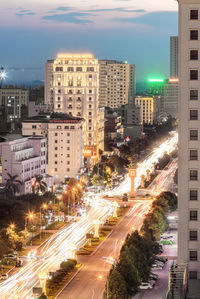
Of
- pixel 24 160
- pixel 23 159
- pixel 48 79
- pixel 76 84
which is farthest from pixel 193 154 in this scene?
pixel 48 79

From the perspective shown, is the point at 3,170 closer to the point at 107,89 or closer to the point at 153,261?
the point at 153,261

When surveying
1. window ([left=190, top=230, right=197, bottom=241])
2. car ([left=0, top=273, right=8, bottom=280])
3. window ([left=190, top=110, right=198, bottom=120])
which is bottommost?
car ([left=0, top=273, right=8, bottom=280])

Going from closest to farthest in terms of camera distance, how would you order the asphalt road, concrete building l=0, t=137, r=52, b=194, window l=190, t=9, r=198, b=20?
window l=190, t=9, r=198, b=20
the asphalt road
concrete building l=0, t=137, r=52, b=194

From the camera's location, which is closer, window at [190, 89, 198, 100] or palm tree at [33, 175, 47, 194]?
window at [190, 89, 198, 100]

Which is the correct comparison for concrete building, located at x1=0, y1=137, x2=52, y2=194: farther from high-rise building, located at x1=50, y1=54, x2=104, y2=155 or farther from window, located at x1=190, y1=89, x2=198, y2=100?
window, located at x1=190, y1=89, x2=198, y2=100

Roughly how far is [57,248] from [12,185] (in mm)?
20440

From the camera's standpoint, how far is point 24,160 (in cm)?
8144

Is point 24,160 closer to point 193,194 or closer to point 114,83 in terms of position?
point 193,194

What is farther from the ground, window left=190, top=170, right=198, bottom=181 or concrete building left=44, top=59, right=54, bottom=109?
concrete building left=44, top=59, right=54, bottom=109

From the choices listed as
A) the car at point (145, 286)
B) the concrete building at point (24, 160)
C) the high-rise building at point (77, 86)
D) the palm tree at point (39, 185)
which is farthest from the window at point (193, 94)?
the high-rise building at point (77, 86)

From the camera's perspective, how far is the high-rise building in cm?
10912

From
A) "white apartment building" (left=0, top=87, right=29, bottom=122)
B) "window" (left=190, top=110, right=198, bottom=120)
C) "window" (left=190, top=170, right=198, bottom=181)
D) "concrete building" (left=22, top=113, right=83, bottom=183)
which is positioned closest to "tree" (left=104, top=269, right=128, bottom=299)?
"window" (left=190, top=170, right=198, bottom=181)

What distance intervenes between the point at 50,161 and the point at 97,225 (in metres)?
34.9

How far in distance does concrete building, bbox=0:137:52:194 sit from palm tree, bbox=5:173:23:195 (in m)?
0.94
